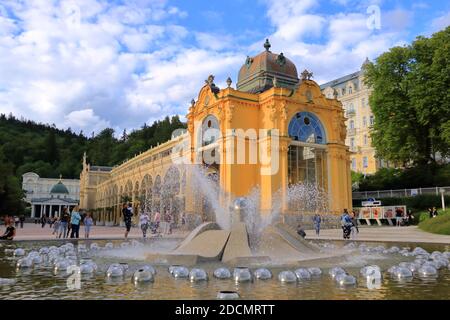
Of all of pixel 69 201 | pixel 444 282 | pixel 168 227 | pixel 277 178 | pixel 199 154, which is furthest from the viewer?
pixel 69 201

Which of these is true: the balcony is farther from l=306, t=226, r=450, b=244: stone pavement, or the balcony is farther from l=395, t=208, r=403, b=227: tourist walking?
l=306, t=226, r=450, b=244: stone pavement

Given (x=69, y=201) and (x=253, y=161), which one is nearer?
(x=253, y=161)

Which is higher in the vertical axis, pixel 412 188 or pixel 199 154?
pixel 199 154

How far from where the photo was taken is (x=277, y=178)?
37.0 meters

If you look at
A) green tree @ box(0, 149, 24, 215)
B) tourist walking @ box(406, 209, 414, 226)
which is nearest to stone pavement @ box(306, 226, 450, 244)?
tourist walking @ box(406, 209, 414, 226)

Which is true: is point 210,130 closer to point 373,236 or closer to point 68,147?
point 373,236

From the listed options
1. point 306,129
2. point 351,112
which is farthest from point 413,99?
point 351,112

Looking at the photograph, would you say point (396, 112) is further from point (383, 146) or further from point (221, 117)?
point (221, 117)

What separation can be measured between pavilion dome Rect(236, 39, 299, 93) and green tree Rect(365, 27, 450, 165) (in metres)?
9.76

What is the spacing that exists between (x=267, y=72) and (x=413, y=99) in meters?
15.2

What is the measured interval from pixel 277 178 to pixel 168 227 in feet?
39.6

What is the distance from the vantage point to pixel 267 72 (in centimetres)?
4200

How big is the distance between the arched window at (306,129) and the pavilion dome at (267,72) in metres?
3.75
